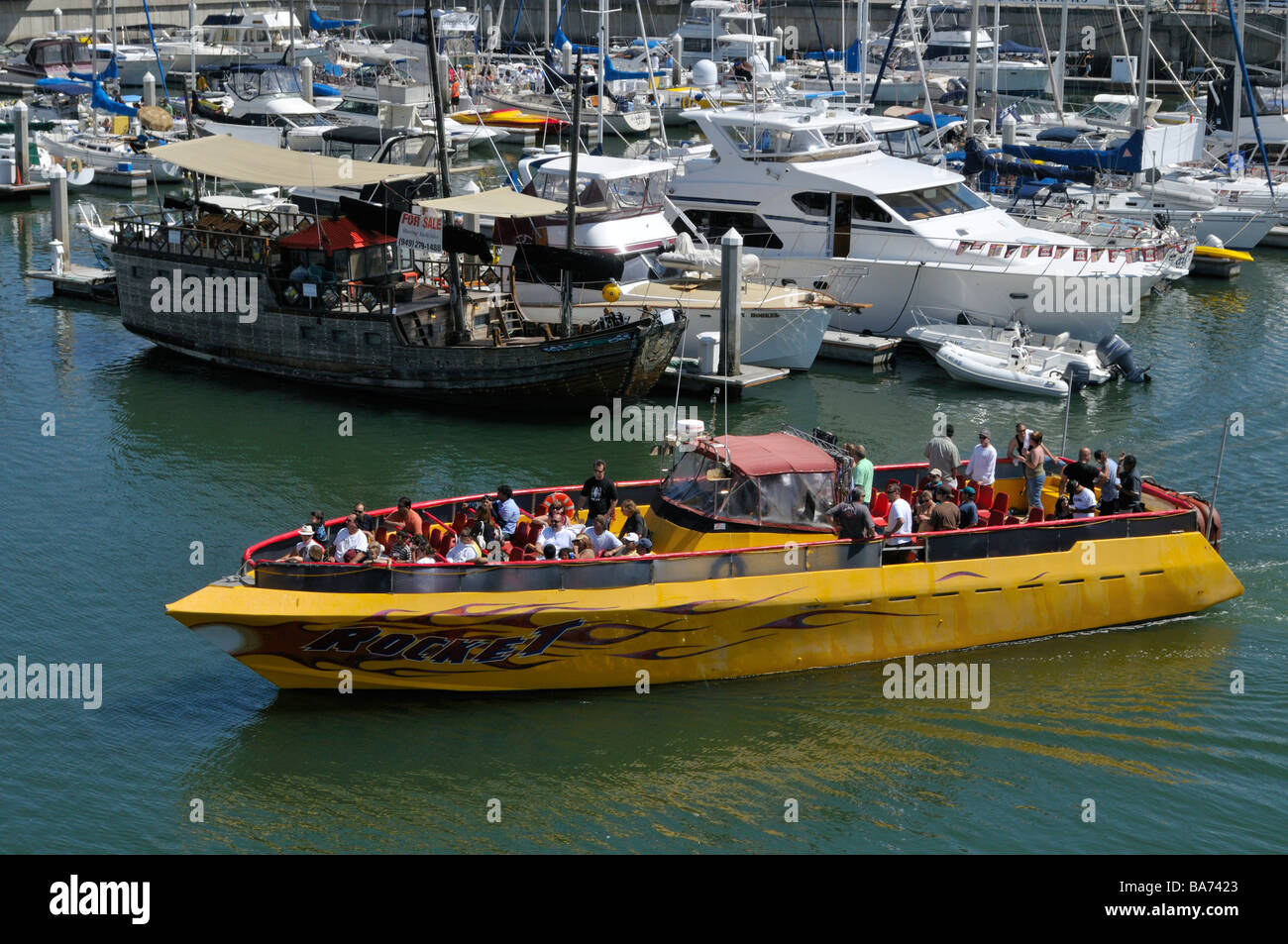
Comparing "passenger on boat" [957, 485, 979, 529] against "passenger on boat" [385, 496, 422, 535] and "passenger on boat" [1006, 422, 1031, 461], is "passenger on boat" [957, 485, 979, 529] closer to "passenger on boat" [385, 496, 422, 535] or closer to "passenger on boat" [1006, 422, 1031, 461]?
"passenger on boat" [1006, 422, 1031, 461]

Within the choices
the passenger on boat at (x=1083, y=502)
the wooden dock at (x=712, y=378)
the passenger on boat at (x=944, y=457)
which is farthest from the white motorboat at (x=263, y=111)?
the passenger on boat at (x=1083, y=502)

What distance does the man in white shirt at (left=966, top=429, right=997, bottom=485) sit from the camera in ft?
60.4

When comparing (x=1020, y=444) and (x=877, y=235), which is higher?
(x=877, y=235)

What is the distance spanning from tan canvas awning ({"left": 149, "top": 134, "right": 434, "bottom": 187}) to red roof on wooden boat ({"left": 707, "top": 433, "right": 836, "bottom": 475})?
12.8 meters

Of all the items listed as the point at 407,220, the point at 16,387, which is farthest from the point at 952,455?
the point at 16,387

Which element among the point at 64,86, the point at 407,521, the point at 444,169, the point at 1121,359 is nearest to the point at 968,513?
the point at 407,521

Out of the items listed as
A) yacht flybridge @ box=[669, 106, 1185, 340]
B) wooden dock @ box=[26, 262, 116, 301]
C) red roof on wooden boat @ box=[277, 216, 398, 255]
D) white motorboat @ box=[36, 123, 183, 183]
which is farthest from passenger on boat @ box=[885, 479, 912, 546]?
white motorboat @ box=[36, 123, 183, 183]

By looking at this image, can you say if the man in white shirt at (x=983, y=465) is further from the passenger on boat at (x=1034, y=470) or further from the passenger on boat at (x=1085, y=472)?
the passenger on boat at (x=1085, y=472)

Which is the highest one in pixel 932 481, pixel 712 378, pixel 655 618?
pixel 932 481

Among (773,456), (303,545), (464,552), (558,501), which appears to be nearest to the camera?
(464,552)

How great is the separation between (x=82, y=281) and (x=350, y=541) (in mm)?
20526

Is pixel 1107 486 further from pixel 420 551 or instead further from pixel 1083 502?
pixel 420 551

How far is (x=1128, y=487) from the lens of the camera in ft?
58.8
